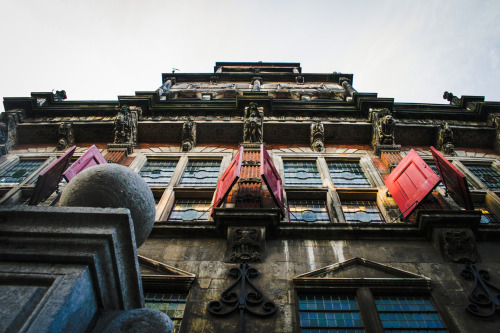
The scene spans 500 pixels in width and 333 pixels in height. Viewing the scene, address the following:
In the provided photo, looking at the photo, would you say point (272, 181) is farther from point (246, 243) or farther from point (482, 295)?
point (482, 295)

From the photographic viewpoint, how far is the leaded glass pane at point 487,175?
10.8 meters

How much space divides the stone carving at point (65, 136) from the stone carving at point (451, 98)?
17953 mm

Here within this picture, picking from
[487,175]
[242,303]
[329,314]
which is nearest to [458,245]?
[329,314]

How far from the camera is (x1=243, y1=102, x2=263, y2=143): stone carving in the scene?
12361mm

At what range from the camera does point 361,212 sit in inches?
372

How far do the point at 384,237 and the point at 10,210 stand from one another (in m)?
6.88

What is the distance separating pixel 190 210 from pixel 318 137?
240 inches

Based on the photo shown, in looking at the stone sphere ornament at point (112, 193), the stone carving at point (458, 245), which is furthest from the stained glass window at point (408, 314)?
the stone sphere ornament at point (112, 193)

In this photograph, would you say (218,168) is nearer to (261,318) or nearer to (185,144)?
(185,144)

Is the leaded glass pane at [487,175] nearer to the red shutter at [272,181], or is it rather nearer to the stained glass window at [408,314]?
the stained glass window at [408,314]

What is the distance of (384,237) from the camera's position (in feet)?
24.3

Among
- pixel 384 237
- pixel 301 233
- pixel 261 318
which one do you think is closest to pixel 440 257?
pixel 384 237

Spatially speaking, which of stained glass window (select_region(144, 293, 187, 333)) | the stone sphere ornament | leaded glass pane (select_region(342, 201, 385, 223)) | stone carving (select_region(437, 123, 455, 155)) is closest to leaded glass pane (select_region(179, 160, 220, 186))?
leaded glass pane (select_region(342, 201, 385, 223))

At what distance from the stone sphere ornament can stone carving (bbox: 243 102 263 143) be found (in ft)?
28.6
